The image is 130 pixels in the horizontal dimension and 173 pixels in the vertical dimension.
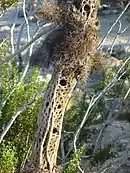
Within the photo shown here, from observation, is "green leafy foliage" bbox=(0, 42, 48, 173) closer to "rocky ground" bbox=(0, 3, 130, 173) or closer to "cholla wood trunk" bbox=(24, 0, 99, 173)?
"cholla wood trunk" bbox=(24, 0, 99, 173)

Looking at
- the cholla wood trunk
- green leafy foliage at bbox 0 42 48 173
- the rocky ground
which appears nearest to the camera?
the cholla wood trunk

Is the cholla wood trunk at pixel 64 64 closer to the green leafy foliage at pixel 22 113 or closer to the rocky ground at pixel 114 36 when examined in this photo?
the green leafy foliage at pixel 22 113

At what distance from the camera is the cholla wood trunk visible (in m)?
3.91

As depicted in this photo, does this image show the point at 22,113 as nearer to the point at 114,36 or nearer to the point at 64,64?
the point at 64,64

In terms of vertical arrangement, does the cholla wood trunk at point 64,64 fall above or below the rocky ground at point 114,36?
above

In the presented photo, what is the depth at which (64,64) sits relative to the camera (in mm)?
4055

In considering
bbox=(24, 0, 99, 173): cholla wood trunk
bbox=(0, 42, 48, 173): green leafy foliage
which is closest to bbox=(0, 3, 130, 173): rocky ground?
bbox=(0, 42, 48, 173): green leafy foliage

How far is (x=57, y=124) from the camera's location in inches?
168

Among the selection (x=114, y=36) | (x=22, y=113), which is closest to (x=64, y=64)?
(x=22, y=113)

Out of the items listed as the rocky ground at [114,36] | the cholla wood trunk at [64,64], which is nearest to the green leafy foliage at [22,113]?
the cholla wood trunk at [64,64]

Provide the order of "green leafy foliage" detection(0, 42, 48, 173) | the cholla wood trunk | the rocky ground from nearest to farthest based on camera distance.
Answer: the cholla wood trunk < "green leafy foliage" detection(0, 42, 48, 173) < the rocky ground

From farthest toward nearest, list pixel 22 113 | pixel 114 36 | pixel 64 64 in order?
1. pixel 114 36
2. pixel 22 113
3. pixel 64 64

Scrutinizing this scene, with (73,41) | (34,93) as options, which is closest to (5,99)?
(34,93)

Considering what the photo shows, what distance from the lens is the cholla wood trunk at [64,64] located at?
3.91 meters
